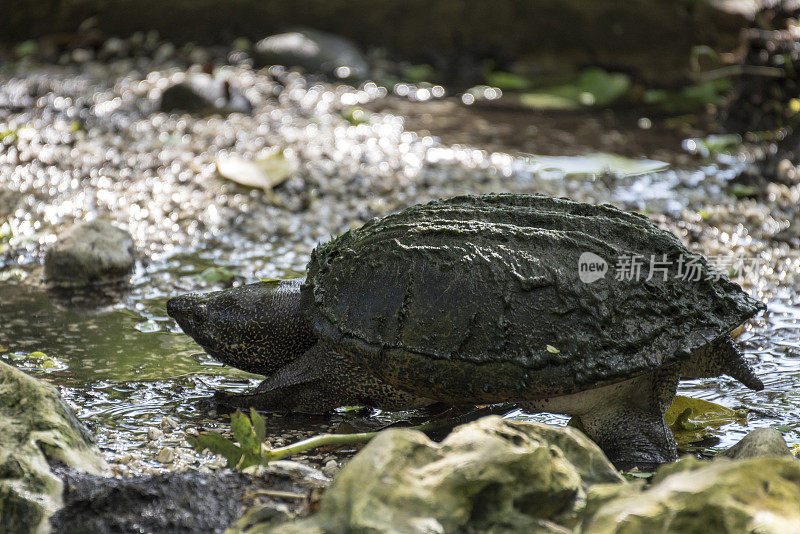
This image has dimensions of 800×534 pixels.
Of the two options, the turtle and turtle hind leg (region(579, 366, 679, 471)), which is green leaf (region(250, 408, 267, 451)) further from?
turtle hind leg (region(579, 366, 679, 471))

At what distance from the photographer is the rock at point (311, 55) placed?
8.88 metres

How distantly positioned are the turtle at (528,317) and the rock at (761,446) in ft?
1.04

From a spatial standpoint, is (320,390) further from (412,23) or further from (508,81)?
(412,23)

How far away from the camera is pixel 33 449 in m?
2.43

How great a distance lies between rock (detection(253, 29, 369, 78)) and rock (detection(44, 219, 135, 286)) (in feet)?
14.6

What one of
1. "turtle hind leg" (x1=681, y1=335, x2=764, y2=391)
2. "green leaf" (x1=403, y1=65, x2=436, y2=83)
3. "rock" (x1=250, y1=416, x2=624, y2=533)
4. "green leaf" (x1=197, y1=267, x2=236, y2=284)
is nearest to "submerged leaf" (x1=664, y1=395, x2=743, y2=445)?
"turtle hind leg" (x1=681, y1=335, x2=764, y2=391)

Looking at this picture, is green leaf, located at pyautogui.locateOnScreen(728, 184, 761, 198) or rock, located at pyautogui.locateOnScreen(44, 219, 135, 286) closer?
rock, located at pyautogui.locateOnScreen(44, 219, 135, 286)

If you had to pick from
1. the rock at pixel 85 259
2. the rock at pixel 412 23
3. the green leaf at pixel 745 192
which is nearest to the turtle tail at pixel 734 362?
the green leaf at pixel 745 192

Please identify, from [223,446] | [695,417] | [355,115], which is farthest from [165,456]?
[355,115]

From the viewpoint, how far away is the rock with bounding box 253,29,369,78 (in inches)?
349

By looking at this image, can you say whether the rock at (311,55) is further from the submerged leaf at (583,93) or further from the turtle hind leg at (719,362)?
the turtle hind leg at (719,362)

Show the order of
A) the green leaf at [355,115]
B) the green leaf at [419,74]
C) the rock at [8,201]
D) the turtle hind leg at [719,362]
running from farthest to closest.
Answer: the green leaf at [419,74] → the green leaf at [355,115] → the rock at [8,201] → the turtle hind leg at [719,362]

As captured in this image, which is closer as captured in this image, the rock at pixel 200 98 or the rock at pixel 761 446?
the rock at pixel 761 446

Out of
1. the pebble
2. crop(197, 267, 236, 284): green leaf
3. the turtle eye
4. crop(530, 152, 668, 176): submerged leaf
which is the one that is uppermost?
crop(530, 152, 668, 176): submerged leaf
